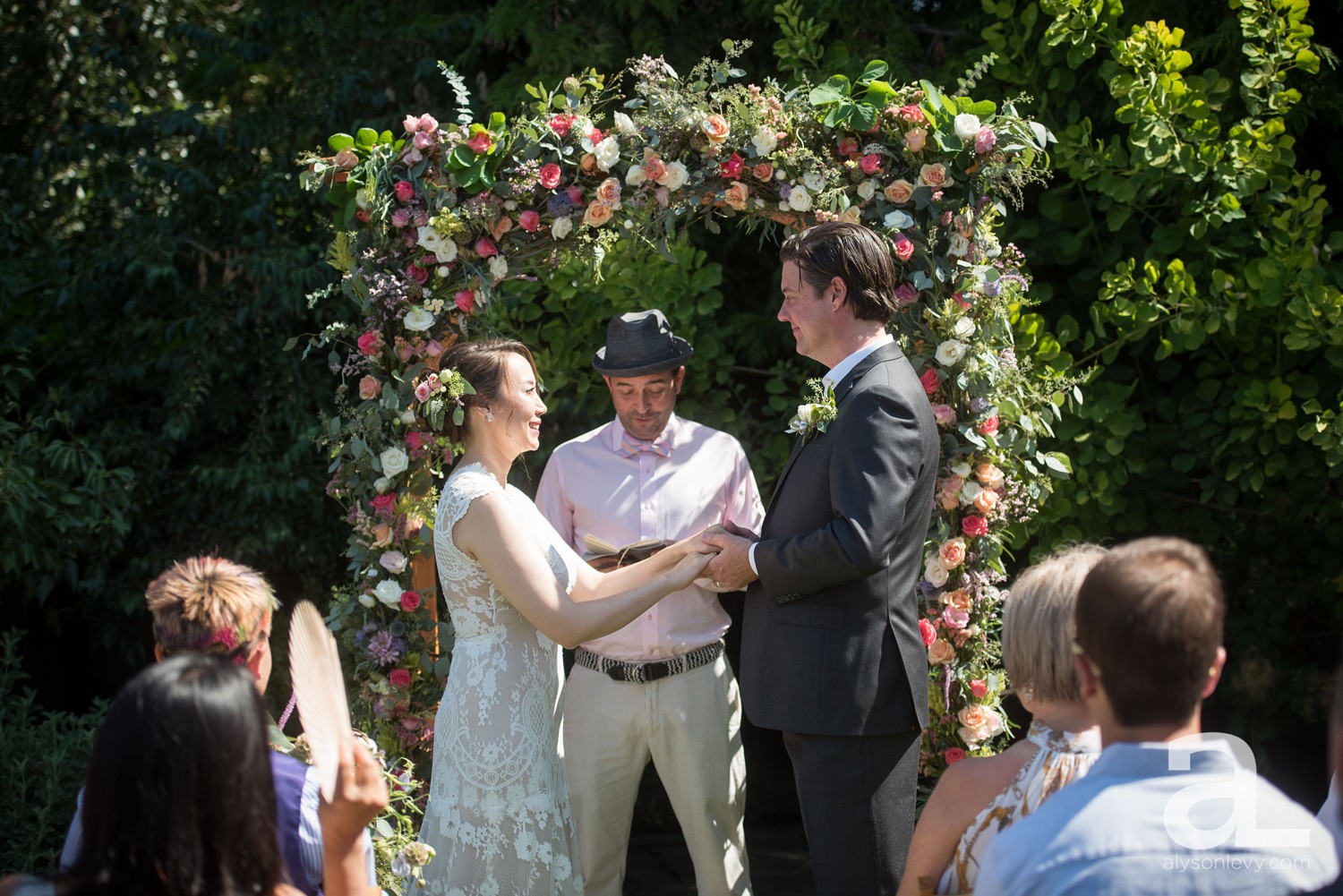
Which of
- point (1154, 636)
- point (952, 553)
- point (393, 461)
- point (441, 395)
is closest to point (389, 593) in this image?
point (393, 461)

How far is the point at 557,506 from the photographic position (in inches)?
153

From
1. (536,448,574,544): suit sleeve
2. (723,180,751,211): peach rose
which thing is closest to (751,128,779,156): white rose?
(723,180,751,211): peach rose

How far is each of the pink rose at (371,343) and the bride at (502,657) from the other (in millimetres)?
663

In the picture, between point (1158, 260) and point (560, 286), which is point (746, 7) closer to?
point (560, 286)

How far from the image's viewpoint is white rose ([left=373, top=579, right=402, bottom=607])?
12.3 feet

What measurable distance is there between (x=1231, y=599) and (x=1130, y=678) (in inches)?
163

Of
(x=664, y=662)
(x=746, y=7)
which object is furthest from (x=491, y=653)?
(x=746, y=7)

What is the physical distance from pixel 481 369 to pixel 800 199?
112cm

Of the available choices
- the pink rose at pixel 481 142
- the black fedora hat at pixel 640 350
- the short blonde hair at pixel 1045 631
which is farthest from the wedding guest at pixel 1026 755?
the pink rose at pixel 481 142

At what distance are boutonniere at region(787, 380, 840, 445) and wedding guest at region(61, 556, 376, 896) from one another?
1483mm

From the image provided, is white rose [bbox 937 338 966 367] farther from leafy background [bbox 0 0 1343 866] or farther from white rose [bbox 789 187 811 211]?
leafy background [bbox 0 0 1343 866]

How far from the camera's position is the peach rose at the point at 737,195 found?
12.1 feet

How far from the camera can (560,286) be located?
15.8 ft

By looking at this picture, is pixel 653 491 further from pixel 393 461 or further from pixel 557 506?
pixel 393 461
